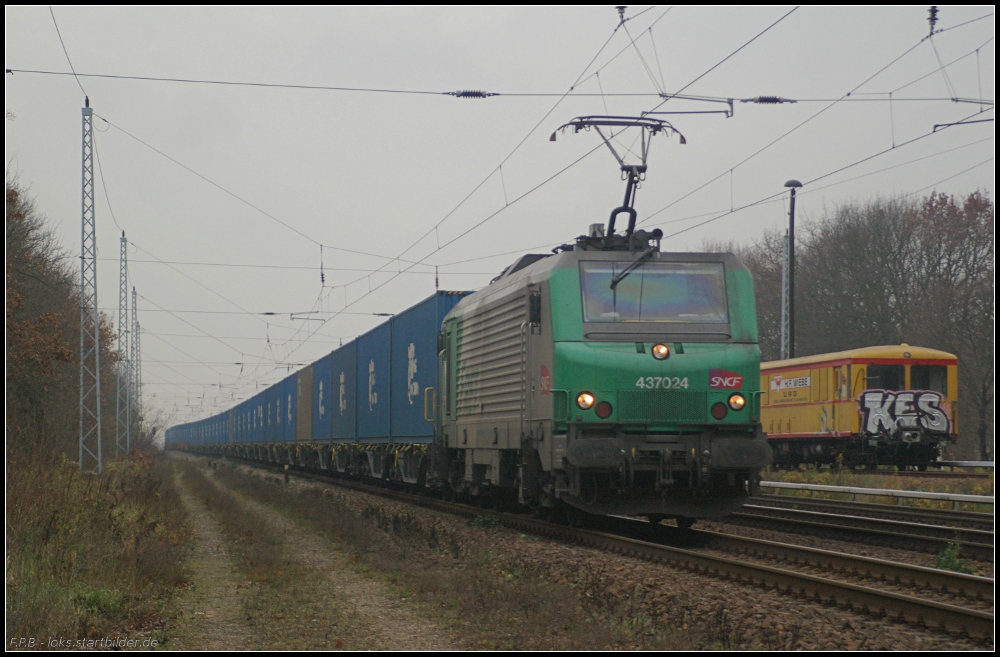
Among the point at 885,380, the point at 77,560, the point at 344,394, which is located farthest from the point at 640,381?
the point at 344,394

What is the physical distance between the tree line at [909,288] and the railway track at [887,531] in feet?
67.6

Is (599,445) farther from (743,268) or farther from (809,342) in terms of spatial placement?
(809,342)

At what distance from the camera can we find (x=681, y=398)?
38.5 feet

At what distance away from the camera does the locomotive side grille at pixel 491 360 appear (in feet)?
43.6

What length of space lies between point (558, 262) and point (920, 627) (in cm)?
608

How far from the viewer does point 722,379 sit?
38.7 feet

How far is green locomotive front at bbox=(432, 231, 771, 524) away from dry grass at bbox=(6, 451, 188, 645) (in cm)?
437

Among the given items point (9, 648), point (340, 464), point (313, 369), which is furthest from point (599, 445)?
point (313, 369)

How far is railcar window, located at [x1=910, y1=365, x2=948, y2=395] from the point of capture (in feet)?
86.6

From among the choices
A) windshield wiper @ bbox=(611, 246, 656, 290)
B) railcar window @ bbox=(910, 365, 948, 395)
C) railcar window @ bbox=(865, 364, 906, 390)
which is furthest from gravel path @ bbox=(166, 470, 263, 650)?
railcar window @ bbox=(910, 365, 948, 395)

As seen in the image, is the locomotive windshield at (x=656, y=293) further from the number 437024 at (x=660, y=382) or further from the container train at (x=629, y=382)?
the number 437024 at (x=660, y=382)

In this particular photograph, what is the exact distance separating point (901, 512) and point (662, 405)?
622 cm

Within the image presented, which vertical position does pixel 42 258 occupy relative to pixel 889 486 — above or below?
above

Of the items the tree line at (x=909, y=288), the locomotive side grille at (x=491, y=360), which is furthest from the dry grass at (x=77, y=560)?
the tree line at (x=909, y=288)
